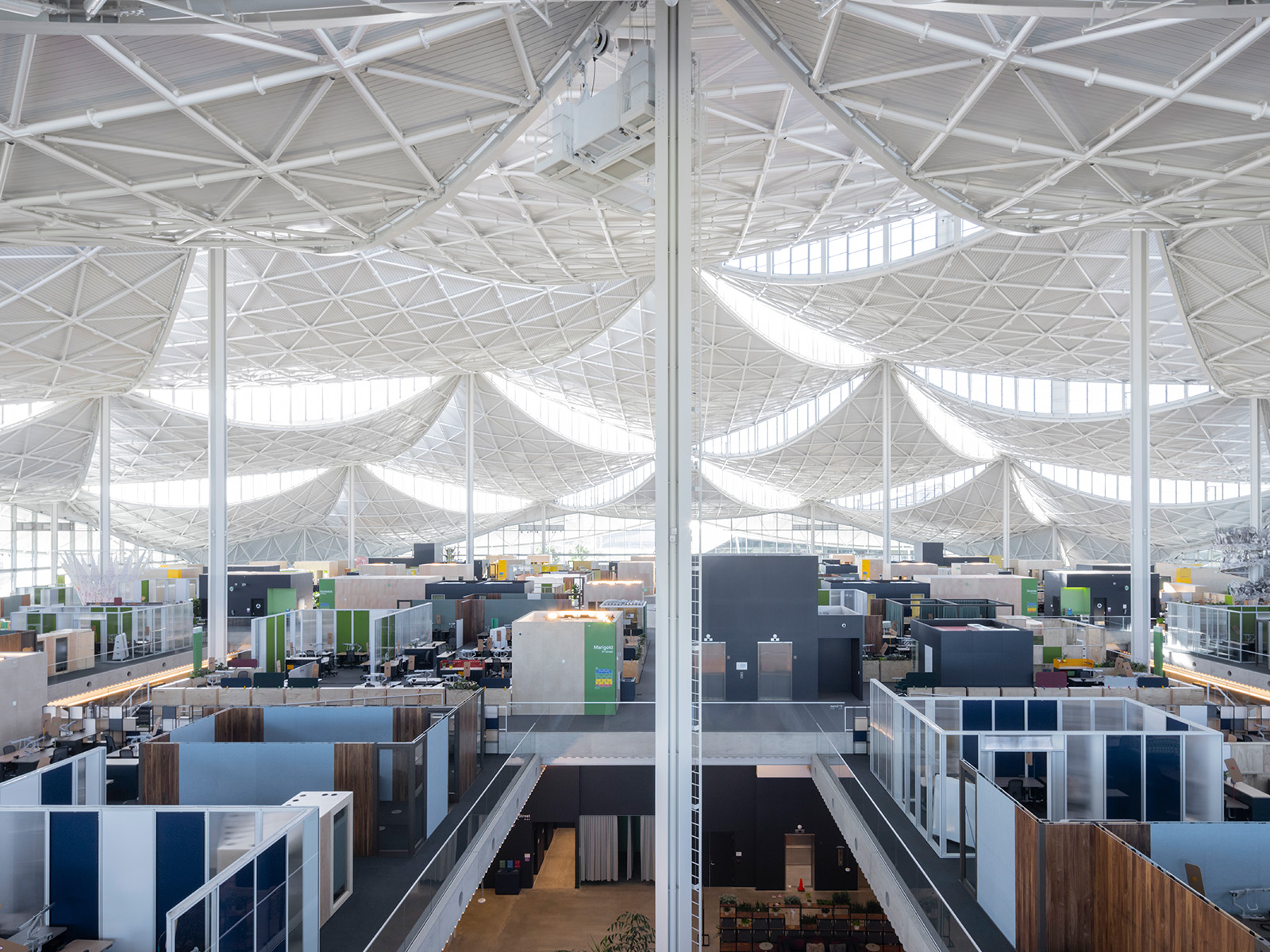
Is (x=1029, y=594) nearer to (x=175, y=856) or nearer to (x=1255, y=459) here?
(x=1255, y=459)

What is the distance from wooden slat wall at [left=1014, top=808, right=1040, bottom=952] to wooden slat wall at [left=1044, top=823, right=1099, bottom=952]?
143mm

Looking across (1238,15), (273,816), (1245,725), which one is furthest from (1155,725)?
(273,816)

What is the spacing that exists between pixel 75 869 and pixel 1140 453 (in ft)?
107

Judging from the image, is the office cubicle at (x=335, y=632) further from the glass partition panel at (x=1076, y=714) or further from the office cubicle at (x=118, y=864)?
the glass partition panel at (x=1076, y=714)

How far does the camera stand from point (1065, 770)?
17703 millimetres

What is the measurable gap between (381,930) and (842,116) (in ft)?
57.9

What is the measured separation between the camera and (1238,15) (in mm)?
13375

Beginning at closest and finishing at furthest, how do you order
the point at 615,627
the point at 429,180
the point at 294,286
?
the point at 429,180, the point at 615,627, the point at 294,286

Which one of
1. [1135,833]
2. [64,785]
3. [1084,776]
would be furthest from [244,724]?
[1084,776]

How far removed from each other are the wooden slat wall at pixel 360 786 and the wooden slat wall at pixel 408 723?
7.71 ft

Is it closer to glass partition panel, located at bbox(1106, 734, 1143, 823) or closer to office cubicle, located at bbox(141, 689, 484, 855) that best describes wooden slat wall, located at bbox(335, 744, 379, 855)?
office cubicle, located at bbox(141, 689, 484, 855)

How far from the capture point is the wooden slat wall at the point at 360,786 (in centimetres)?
1581

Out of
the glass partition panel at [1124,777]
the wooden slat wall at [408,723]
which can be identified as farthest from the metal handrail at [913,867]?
the wooden slat wall at [408,723]

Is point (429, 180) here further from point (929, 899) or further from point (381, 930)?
point (929, 899)
